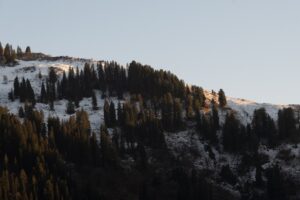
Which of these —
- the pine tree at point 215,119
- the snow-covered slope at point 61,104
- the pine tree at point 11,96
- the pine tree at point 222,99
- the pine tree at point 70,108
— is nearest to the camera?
the pine tree at point 215,119

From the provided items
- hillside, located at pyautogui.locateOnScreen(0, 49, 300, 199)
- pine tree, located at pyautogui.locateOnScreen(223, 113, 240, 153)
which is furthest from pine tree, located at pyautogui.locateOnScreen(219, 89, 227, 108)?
pine tree, located at pyautogui.locateOnScreen(223, 113, 240, 153)

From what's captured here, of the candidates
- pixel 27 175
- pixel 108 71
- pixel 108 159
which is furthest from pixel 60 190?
pixel 108 71

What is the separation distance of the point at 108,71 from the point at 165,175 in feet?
198

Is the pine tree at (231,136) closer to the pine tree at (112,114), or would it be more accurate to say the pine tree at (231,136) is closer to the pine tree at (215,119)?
the pine tree at (215,119)

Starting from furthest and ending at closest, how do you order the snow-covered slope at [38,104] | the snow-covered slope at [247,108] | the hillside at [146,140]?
the snow-covered slope at [247,108] < the snow-covered slope at [38,104] < the hillside at [146,140]

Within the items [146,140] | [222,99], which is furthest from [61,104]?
[222,99]

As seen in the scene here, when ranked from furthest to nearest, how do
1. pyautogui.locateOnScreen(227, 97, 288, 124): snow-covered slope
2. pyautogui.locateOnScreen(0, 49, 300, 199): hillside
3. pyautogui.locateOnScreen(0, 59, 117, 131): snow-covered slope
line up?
pyautogui.locateOnScreen(227, 97, 288, 124): snow-covered slope
pyautogui.locateOnScreen(0, 59, 117, 131): snow-covered slope
pyautogui.locateOnScreen(0, 49, 300, 199): hillside

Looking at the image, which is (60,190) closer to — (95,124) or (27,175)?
(27,175)

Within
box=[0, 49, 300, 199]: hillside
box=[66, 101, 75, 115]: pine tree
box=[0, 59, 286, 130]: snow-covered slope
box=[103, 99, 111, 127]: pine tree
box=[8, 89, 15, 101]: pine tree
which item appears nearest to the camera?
box=[0, 49, 300, 199]: hillside

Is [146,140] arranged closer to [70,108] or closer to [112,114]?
[112,114]

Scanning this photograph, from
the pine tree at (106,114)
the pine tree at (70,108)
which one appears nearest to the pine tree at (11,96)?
the pine tree at (70,108)

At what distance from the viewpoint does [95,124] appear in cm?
15525

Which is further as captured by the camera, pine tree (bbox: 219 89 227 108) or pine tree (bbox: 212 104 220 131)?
pine tree (bbox: 219 89 227 108)

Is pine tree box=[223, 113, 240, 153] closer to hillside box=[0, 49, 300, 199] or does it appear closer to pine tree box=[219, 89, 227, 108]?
hillside box=[0, 49, 300, 199]
